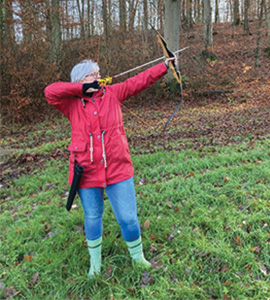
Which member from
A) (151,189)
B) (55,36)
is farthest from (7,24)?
(151,189)

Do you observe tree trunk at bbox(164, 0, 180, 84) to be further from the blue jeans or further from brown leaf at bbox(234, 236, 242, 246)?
the blue jeans

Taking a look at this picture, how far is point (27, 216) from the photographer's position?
15.0 ft

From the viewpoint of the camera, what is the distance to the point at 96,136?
2637 mm

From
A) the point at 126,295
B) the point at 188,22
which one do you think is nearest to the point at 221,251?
the point at 126,295

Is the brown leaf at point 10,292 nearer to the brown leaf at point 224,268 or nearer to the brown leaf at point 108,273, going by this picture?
the brown leaf at point 108,273

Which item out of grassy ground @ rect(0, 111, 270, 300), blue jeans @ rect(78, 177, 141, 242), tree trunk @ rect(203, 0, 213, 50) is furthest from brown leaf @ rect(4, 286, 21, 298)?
tree trunk @ rect(203, 0, 213, 50)

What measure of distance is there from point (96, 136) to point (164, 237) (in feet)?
5.43

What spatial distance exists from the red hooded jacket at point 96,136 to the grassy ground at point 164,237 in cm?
112

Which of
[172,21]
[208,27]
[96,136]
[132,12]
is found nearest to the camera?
[96,136]

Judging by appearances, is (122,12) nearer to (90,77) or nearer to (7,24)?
(7,24)

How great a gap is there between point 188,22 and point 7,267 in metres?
28.4

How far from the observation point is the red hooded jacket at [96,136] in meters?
2.63

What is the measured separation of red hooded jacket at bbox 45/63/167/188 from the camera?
104 inches

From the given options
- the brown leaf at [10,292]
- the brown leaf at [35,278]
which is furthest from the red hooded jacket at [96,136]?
the brown leaf at [10,292]
